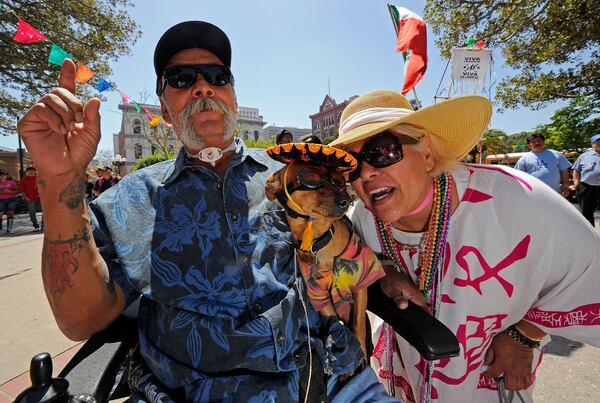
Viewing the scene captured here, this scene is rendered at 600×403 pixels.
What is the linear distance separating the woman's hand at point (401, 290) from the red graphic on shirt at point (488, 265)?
0.18 metres

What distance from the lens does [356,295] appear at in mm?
1487

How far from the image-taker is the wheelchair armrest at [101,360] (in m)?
1.08

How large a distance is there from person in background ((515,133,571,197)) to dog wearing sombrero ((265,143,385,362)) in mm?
5112

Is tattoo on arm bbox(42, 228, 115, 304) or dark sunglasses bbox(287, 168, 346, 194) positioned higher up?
dark sunglasses bbox(287, 168, 346, 194)

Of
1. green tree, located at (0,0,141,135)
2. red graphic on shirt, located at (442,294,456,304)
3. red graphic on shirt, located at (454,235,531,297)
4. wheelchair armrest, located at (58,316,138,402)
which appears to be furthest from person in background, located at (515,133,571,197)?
green tree, located at (0,0,141,135)

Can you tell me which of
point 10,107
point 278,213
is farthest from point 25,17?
point 278,213

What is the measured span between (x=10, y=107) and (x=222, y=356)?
61.2 ft

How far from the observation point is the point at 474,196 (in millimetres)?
1476

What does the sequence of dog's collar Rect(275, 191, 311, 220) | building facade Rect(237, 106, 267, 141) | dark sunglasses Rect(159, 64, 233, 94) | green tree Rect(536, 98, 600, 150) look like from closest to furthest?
dog's collar Rect(275, 191, 311, 220) → dark sunglasses Rect(159, 64, 233, 94) → green tree Rect(536, 98, 600, 150) → building facade Rect(237, 106, 267, 141)

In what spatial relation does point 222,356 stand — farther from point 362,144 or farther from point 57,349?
point 57,349

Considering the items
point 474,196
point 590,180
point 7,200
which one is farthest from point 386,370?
point 7,200

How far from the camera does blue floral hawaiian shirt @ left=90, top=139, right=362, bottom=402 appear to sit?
1.24 m

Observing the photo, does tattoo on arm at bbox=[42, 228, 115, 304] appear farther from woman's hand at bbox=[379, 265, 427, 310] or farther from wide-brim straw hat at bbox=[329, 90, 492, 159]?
woman's hand at bbox=[379, 265, 427, 310]

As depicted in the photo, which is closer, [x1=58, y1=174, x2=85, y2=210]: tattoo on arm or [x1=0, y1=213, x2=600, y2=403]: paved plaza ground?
[x1=58, y1=174, x2=85, y2=210]: tattoo on arm
